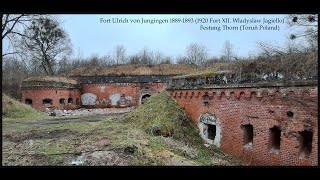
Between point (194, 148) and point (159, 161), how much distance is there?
6.64 feet

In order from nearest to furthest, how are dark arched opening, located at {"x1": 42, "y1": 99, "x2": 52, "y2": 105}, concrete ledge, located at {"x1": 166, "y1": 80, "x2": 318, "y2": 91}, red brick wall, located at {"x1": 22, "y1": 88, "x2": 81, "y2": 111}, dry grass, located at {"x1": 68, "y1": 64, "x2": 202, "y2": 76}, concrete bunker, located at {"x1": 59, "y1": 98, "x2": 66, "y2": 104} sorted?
1. concrete ledge, located at {"x1": 166, "y1": 80, "x2": 318, "y2": 91}
2. red brick wall, located at {"x1": 22, "y1": 88, "x2": 81, "y2": 111}
3. dark arched opening, located at {"x1": 42, "y1": 99, "x2": 52, "y2": 105}
4. concrete bunker, located at {"x1": 59, "y1": 98, "x2": 66, "y2": 104}
5. dry grass, located at {"x1": 68, "y1": 64, "x2": 202, "y2": 76}

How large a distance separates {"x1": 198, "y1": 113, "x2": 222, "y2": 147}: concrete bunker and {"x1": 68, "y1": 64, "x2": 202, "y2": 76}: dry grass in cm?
1234

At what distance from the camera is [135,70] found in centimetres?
2277

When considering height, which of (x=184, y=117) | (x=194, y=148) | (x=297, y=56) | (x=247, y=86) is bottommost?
(x=194, y=148)

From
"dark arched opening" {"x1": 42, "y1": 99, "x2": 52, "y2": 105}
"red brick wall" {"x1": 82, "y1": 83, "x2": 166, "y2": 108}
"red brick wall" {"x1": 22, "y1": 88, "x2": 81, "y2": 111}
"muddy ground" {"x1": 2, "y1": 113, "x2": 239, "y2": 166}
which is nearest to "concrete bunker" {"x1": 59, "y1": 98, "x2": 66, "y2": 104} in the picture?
"red brick wall" {"x1": 22, "y1": 88, "x2": 81, "y2": 111}

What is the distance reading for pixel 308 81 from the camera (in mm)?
6227

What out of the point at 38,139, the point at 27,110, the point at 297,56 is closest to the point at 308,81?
the point at 297,56

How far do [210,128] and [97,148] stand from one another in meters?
3.32

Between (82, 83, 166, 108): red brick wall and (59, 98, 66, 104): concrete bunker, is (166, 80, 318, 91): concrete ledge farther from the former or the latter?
(82, 83, 166, 108): red brick wall

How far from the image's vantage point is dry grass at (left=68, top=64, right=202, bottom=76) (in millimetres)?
21672

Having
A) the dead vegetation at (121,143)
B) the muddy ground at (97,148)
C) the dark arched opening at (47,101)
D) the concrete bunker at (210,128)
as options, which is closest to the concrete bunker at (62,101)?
the dark arched opening at (47,101)
